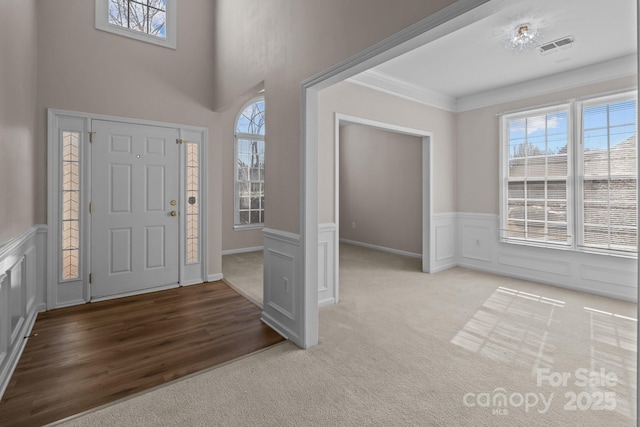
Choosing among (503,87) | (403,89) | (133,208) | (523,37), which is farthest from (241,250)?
(523,37)

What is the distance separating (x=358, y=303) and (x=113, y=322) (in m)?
2.54

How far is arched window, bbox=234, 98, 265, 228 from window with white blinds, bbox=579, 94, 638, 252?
5515 millimetres

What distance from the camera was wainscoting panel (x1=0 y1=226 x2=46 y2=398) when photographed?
2064 millimetres

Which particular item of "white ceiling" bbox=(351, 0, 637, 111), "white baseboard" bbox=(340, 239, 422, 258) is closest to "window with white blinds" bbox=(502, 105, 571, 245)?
"white ceiling" bbox=(351, 0, 637, 111)

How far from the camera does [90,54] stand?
358cm

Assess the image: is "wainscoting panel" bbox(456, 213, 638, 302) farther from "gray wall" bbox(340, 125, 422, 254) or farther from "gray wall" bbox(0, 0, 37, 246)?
"gray wall" bbox(0, 0, 37, 246)

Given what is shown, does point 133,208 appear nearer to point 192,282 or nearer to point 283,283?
point 192,282

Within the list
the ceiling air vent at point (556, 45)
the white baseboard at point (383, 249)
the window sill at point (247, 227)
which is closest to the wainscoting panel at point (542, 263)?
the white baseboard at point (383, 249)

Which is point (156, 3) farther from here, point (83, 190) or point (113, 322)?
point (113, 322)

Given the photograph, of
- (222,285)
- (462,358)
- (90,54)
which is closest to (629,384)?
(462,358)

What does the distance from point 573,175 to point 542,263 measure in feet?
4.10

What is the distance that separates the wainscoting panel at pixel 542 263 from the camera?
3726 millimetres

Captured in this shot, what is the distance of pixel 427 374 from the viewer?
219cm

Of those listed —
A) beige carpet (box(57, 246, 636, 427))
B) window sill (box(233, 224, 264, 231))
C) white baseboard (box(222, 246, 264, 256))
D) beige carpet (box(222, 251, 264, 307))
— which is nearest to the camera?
beige carpet (box(57, 246, 636, 427))
